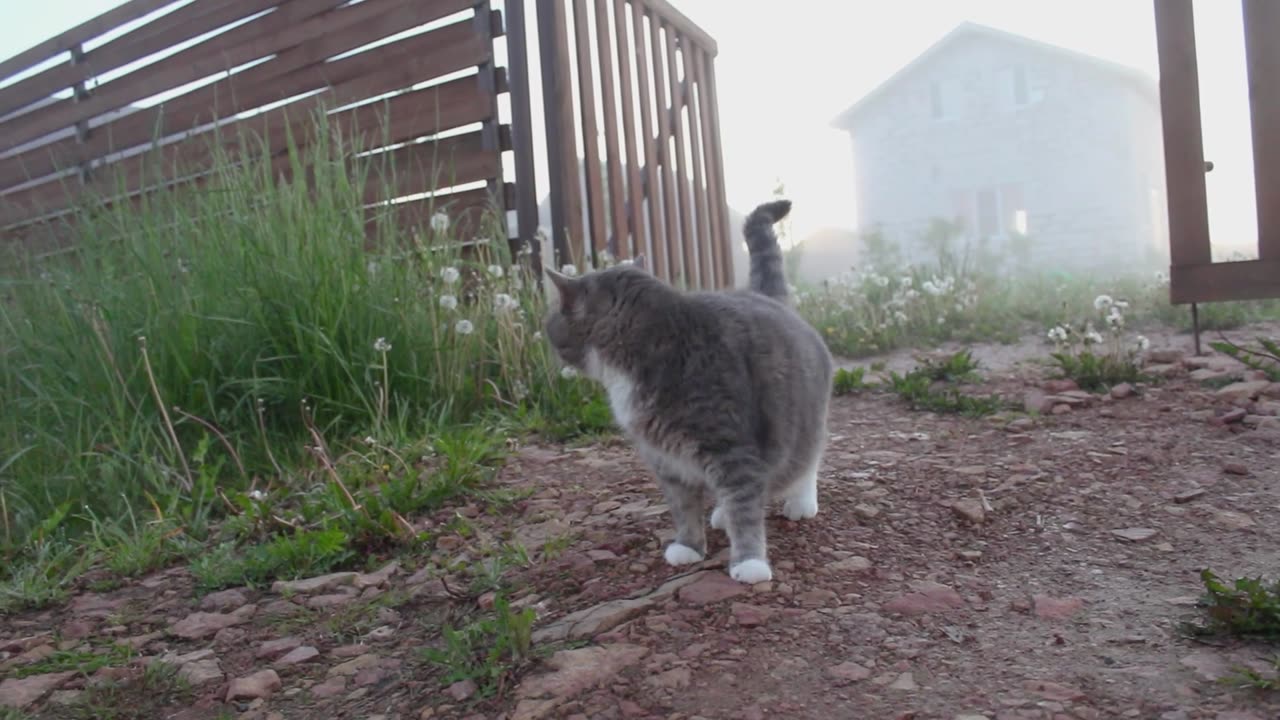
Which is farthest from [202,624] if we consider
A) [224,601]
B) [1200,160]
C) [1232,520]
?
[1200,160]

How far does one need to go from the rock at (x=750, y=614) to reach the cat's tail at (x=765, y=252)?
117 centimetres

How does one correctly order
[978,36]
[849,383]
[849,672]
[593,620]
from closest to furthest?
[849,672] < [593,620] < [849,383] < [978,36]

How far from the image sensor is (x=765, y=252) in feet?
9.44

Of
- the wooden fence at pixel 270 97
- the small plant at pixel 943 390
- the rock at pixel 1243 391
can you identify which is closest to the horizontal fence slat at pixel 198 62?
the wooden fence at pixel 270 97

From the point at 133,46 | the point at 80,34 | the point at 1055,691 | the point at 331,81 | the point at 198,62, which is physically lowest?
the point at 1055,691

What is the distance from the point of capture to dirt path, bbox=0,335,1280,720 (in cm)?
157

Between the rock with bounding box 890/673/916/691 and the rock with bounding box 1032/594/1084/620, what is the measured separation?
36 centimetres

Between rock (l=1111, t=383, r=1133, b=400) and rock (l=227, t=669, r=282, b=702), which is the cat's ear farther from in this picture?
rock (l=1111, t=383, r=1133, b=400)

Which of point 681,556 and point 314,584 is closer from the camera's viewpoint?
point 681,556

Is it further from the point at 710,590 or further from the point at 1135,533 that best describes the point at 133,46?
the point at 1135,533

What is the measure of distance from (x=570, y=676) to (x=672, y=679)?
0.60 ft

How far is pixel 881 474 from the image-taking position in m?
2.73

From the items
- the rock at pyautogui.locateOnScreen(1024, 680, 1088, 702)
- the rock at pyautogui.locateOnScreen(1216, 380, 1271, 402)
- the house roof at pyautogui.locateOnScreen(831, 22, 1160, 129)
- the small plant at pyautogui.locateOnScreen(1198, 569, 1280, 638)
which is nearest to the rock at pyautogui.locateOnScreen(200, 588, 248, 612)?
the rock at pyautogui.locateOnScreen(1024, 680, 1088, 702)

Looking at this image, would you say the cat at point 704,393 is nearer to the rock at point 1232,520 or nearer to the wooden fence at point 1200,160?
the rock at point 1232,520
